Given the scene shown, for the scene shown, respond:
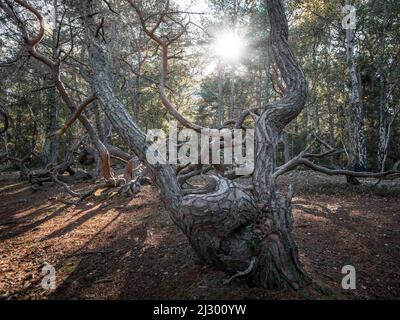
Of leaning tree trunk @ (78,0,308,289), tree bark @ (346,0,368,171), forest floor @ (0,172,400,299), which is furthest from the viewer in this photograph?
tree bark @ (346,0,368,171)

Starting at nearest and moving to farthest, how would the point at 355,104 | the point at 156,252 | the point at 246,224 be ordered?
the point at 246,224 → the point at 156,252 → the point at 355,104

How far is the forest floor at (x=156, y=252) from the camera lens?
2.96 m

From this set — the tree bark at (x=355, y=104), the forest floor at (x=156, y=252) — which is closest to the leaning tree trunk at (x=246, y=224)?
the forest floor at (x=156, y=252)

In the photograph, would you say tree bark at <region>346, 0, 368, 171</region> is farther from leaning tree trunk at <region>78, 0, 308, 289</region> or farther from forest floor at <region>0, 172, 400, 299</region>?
leaning tree trunk at <region>78, 0, 308, 289</region>

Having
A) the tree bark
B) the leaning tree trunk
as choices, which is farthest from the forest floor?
the tree bark

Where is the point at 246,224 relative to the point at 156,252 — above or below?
above

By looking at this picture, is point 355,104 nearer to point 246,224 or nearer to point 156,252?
point 246,224

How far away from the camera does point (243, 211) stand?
9.30 feet

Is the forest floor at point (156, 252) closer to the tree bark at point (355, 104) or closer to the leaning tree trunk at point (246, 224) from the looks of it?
the leaning tree trunk at point (246, 224)

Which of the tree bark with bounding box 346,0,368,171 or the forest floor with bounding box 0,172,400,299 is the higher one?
the tree bark with bounding box 346,0,368,171

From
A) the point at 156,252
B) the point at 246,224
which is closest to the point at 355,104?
the point at 246,224

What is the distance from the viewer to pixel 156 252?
13.6 ft

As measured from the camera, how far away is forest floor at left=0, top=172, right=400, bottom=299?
2957 millimetres
